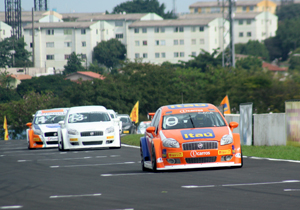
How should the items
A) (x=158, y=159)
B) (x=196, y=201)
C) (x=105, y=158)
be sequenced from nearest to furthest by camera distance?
1. (x=196, y=201)
2. (x=158, y=159)
3. (x=105, y=158)

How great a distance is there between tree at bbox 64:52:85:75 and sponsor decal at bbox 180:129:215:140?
113266mm

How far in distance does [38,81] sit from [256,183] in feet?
301

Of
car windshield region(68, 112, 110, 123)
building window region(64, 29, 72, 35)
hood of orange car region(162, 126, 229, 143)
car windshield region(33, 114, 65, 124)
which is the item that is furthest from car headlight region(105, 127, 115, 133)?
building window region(64, 29, 72, 35)

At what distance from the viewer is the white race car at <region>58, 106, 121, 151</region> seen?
2130 cm

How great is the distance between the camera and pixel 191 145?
12859mm

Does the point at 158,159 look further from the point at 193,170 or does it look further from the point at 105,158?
the point at 105,158

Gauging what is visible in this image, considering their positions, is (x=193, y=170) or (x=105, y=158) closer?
(x=193, y=170)

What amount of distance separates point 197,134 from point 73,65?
375 ft

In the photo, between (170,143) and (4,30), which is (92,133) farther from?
(4,30)

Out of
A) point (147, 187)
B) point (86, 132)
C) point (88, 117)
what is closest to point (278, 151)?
point (86, 132)

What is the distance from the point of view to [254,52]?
131125 millimetres

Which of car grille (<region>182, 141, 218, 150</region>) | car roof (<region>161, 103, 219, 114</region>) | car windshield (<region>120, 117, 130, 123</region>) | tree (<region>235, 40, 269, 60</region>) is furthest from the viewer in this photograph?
tree (<region>235, 40, 269, 60</region>)

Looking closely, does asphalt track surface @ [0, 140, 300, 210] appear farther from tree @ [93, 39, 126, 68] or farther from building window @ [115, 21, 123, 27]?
building window @ [115, 21, 123, 27]

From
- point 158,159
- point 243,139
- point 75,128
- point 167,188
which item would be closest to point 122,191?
point 167,188
